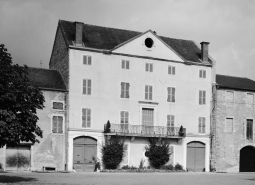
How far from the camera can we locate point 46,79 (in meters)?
40.1

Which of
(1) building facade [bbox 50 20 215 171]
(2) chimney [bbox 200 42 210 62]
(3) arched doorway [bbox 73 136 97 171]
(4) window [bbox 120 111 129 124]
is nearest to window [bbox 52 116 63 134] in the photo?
(1) building facade [bbox 50 20 215 171]

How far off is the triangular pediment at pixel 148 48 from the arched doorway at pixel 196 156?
799 centimetres

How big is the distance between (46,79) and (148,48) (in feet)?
31.2

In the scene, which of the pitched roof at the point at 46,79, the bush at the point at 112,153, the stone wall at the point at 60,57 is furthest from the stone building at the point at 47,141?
the bush at the point at 112,153

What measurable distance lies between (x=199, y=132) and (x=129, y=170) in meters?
8.75

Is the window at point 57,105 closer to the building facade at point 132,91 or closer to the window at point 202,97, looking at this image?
the building facade at point 132,91

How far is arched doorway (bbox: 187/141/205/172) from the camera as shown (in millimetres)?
43875

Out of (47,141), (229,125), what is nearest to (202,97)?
(229,125)

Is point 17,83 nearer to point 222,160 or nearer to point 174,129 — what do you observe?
point 174,129

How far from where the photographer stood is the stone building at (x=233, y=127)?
45.0 m

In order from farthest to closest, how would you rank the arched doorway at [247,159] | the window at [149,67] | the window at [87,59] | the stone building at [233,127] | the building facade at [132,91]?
the arched doorway at [247,159], the stone building at [233,127], the window at [149,67], the window at [87,59], the building facade at [132,91]

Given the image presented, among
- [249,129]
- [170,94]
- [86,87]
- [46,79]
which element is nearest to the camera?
[46,79]

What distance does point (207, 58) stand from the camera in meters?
45.7

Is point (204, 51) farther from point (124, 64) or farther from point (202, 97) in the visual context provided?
point (124, 64)
